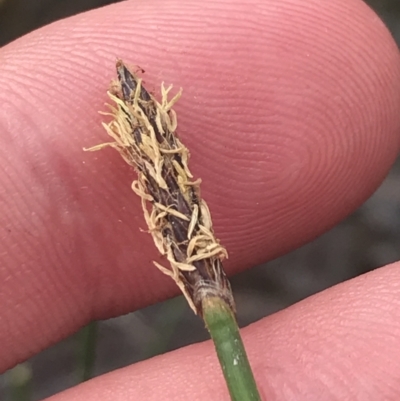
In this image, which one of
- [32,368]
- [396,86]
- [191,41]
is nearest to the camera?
[191,41]

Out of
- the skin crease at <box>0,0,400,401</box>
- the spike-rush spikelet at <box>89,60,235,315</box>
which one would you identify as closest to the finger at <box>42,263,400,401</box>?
the skin crease at <box>0,0,400,401</box>

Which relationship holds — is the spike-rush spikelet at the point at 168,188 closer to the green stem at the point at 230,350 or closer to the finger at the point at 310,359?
the green stem at the point at 230,350

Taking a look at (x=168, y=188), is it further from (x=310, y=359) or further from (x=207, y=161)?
(x=310, y=359)

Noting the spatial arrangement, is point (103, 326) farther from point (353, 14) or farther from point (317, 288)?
point (353, 14)

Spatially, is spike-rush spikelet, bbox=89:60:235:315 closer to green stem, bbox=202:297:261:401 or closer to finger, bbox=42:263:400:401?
green stem, bbox=202:297:261:401

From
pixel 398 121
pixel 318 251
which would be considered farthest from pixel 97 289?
pixel 318 251

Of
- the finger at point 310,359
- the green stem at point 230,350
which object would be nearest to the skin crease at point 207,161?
the finger at point 310,359
